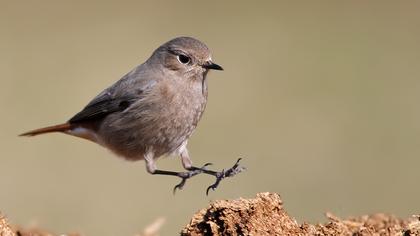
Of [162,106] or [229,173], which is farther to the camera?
[162,106]

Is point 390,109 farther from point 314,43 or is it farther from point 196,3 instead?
point 196,3

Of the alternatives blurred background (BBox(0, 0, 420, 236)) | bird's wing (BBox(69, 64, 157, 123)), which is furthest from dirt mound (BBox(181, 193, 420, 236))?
blurred background (BBox(0, 0, 420, 236))

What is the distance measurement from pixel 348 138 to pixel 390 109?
0.95 metres

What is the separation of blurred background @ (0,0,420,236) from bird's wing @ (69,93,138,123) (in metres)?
0.45

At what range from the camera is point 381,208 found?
30.9 ft

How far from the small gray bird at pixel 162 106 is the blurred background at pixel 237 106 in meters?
0.48

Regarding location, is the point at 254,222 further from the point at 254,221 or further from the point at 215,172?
the point at 215,172

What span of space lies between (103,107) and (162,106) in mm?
827

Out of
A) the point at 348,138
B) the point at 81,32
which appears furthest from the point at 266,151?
the point at 81,32

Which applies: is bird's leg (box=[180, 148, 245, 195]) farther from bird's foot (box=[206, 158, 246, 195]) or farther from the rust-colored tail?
the rust-colored tail

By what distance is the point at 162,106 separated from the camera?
680 centimetres

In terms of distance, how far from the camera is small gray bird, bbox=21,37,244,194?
265 inches

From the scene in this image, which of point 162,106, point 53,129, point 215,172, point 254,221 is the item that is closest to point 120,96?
point 162,106

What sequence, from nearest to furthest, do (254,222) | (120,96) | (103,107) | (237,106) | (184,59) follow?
(254,222), (184,59), (120,96), (103,107), (237,106)
